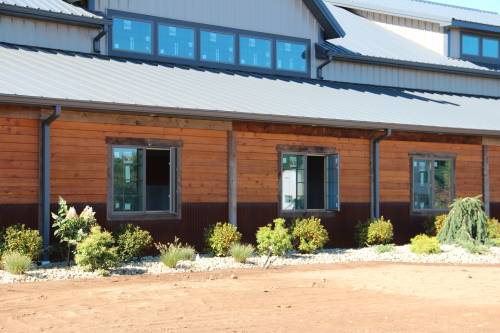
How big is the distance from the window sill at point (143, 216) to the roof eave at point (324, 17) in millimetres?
8640

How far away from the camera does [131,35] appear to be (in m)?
20.3

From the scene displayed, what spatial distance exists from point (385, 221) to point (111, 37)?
8.19 meters

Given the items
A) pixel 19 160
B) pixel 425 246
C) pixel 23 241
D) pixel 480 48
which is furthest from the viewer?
pixel 480 48

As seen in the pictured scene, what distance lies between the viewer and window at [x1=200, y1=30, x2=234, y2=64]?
70.6ft

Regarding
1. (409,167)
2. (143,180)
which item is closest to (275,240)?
(143,180)

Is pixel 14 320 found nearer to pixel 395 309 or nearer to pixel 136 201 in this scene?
pixel 395 309

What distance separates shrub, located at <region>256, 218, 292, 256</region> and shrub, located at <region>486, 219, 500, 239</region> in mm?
6043

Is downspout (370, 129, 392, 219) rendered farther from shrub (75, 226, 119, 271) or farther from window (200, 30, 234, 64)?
shrub (75, 226, 119, 271)

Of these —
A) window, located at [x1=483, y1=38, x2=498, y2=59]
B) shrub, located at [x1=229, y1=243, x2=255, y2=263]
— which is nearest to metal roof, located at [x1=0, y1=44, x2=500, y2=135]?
shrub, located at [x1=229, y1=243, x2=255, y2=263]

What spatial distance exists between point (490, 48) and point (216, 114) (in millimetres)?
16068

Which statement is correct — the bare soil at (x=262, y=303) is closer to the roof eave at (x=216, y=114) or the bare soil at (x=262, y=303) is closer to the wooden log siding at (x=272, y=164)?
the roof eave at (x=216, y=114)

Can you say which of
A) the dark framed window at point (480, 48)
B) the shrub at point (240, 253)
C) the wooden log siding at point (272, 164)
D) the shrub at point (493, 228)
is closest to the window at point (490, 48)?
the dark framed window at point (480, 48)

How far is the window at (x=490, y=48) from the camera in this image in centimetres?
2970

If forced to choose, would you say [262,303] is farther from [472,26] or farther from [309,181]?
[472,26]
